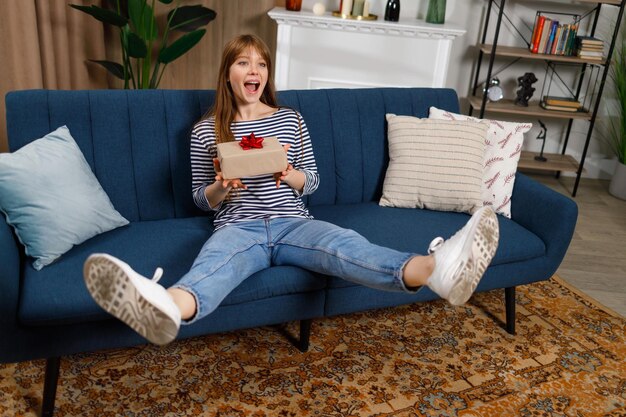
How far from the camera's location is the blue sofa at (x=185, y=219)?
159cm

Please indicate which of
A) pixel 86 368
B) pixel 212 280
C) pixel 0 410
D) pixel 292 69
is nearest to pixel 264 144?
pixel 212 280

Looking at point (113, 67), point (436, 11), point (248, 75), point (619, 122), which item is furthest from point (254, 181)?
point (619, 122)

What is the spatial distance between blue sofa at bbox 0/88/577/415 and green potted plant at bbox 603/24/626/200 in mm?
1779

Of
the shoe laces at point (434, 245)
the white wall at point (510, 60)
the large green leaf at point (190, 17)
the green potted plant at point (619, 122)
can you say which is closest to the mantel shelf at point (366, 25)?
the white wall at point (510, 60)

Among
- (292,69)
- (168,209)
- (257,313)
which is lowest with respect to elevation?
(257,313)

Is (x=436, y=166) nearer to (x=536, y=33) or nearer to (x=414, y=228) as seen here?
(x=414, y=228)

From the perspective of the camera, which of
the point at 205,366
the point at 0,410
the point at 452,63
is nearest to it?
the point at 0,410

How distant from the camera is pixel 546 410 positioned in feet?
6.07

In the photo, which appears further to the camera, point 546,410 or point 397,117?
point 397,117

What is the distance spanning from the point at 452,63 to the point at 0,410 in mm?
3299

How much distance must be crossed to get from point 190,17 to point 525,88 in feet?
6.87

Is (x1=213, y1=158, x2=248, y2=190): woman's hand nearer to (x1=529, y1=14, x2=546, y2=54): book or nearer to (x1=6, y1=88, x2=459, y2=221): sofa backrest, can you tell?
(x1=6, y1=88, x2=459, y2=221): sofa backrest

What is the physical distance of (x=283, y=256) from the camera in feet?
5.97

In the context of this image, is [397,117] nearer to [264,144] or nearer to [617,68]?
[264,144]
